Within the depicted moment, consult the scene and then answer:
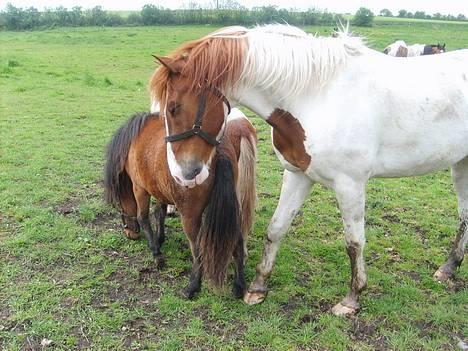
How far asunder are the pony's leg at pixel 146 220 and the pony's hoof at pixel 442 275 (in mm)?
2385

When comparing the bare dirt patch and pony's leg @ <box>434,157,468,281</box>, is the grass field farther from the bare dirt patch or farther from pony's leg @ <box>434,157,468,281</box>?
pony's leg @ <box>434,157,468,281</box>

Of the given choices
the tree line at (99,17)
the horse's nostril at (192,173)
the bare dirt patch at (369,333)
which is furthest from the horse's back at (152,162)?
the tree line at (99,17)

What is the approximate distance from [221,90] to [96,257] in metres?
2.17

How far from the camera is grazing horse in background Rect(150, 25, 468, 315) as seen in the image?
2.62m

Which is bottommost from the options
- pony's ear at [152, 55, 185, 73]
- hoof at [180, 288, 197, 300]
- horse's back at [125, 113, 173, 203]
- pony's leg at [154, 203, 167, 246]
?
hoof at [180, 288, 197, 300]

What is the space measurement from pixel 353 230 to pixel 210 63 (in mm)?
1557

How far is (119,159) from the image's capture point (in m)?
3.93

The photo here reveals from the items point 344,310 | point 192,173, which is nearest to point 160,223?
point 192,173

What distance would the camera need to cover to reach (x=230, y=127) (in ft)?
12.1

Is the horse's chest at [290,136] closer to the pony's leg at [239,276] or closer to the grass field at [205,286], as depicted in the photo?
the pony's leg at [239,276]

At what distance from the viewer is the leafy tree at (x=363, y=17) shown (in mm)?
32406

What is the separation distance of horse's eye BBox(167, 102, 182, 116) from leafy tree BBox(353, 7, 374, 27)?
32873 millimetres

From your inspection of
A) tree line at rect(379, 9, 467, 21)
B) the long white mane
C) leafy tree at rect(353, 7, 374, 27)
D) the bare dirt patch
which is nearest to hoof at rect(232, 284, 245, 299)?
the bare dirt patch

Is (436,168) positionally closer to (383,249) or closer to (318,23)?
(383,249)
